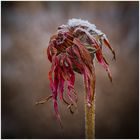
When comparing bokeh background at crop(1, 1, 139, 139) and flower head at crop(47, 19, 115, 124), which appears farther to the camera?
bokeh background at crop(1, 1, 139, 139)

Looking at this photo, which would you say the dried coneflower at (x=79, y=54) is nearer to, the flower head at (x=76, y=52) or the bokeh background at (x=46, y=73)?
the flower head at (x=76, y=52)

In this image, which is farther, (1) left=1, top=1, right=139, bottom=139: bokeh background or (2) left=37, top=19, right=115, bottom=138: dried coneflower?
(1) left=1, top=1, right=139, bottom=139: bokeh background

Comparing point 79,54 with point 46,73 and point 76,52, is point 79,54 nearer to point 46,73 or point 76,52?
point 76,52

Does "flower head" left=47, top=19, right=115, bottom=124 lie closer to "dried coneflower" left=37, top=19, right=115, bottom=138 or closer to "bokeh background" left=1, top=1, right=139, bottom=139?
"dried coneflower" left=37, top=19, right=115, bottom=138

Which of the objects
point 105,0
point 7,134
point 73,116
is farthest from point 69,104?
point 105,0

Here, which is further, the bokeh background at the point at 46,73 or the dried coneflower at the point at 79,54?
the bokeh background at the point at 46,73

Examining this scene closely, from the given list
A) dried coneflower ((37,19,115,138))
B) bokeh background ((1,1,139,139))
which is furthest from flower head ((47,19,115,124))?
bokeh background ((1,1,139,139))

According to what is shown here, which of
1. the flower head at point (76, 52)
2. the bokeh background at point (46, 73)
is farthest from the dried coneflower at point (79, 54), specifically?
the bokeh background at point (46, 73)

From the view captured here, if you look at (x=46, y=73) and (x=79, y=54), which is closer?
(x=79, y=54)

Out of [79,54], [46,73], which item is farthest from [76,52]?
[46,73]
